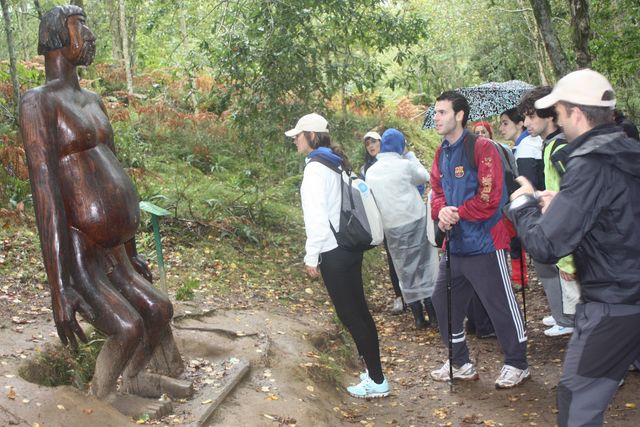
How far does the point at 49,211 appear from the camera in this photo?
4242mm

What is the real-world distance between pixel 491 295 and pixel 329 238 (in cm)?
146

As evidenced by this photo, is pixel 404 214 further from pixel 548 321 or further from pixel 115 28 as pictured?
pixel 115 28

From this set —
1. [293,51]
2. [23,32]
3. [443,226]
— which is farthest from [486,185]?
[23,32]

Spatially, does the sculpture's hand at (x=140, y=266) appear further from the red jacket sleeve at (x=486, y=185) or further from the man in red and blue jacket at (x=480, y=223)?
the red jacket sleeve at (x=486, y=185)

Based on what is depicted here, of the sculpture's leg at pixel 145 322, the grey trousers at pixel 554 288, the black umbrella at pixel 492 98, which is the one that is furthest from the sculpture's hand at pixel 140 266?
the black umbrella at pixel 492 98

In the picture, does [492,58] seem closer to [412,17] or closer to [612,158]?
[412,17]

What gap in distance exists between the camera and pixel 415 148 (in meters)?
20.3

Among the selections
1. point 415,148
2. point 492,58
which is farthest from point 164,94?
point 492,58

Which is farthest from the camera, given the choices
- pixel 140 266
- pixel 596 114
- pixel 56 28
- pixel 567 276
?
pixel 140 266

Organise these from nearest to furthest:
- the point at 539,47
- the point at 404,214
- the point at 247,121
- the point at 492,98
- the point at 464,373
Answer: the point at 464,373 < the point at 404,214 < the point at 492,98 < the point at 247,121 < the point at 539,47

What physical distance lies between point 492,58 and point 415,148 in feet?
30.9

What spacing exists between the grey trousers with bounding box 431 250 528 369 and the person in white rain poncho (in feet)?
5.20

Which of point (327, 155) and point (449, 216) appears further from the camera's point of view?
point (449, 216)

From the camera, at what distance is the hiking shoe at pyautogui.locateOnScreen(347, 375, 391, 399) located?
6.12 metres
